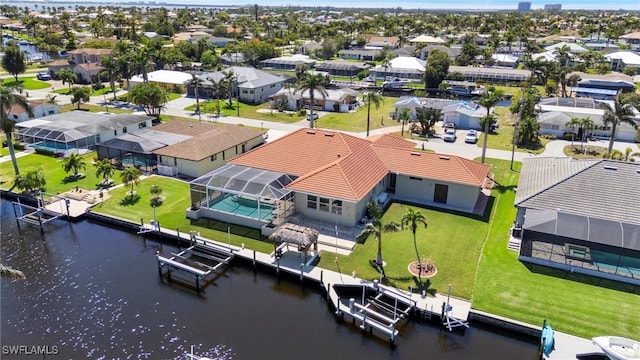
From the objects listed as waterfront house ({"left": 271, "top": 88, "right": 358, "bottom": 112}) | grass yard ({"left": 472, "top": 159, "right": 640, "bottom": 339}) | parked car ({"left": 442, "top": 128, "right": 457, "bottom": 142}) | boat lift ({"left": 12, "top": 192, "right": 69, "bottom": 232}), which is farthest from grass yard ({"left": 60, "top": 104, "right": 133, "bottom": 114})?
grass yard ({"left": 472, "top": 159, "right": 640, "bottom": 339})

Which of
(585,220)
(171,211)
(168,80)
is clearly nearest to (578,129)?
(585,220)

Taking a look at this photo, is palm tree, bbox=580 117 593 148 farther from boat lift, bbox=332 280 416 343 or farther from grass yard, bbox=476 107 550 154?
boat lift, bbox=332 280 416 343

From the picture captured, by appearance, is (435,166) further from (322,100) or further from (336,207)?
(322,100)

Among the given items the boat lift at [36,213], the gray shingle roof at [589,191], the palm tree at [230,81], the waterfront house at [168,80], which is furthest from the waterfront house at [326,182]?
the waterfront house at [168,80]

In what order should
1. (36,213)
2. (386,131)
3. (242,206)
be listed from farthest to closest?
(386,131)
(36,213)
(242,206)

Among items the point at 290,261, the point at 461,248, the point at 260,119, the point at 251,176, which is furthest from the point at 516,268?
the point at 260,119

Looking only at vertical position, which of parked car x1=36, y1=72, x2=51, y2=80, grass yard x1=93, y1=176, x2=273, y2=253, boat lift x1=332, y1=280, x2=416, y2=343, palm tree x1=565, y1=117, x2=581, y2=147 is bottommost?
boat lift x1=332, y1=280, x2=416, y2=343
